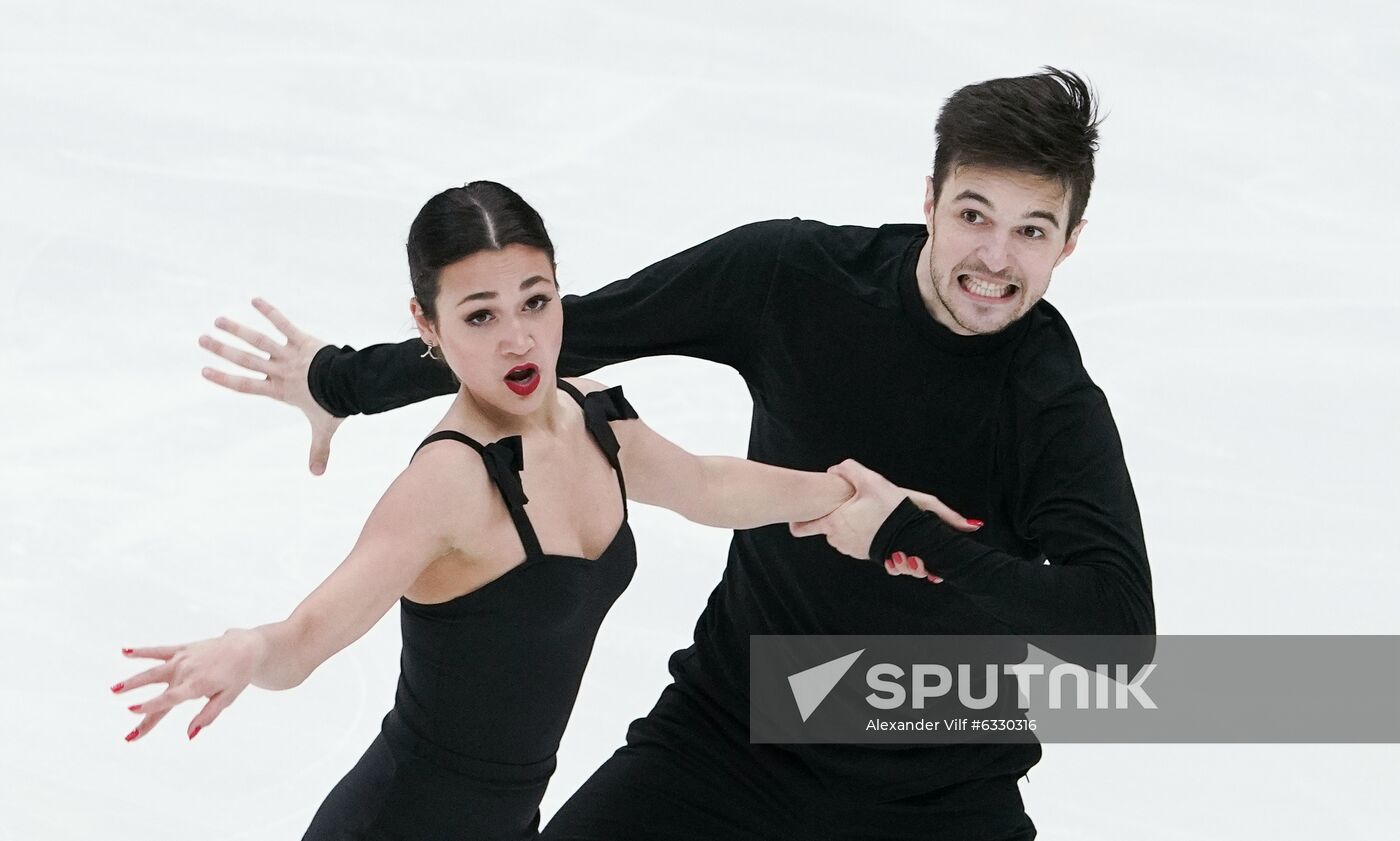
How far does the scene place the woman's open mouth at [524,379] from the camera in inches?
133

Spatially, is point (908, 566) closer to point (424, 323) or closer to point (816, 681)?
point (816, 681)

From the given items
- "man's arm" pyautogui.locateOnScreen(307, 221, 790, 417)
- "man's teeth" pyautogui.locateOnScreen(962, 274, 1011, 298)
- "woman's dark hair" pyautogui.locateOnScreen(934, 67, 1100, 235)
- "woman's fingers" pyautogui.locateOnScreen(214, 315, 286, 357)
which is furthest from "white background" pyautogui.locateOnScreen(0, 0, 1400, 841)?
"woman's dark hair" pyautogui.locateOnScreen(934, 67, 1100, 235)

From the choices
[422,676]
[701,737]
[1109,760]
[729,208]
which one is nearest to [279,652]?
[422,676]

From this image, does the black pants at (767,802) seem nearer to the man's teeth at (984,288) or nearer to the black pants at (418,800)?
the black pants at (418,800)

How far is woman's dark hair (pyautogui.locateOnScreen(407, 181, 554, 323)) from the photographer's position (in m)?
3.33

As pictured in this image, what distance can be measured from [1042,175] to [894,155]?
3752 mm

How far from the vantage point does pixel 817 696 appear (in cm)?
418

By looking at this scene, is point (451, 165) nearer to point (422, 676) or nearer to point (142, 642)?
point (142, 642)

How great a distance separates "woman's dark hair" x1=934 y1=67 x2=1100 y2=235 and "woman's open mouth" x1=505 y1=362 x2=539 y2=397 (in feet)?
3.50

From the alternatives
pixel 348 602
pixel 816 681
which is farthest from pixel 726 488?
pixel 348 602

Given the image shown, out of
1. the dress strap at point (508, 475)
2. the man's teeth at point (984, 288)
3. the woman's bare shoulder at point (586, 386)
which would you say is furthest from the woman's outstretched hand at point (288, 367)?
the man's teeth at point (984, 288)

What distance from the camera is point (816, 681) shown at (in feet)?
13.7

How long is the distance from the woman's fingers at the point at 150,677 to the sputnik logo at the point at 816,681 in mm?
1771

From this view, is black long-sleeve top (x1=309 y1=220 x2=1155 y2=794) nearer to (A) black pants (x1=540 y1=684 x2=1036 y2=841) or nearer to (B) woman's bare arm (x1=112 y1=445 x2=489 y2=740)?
(A) black pants (x1=540 y1=684 x2=1036 y2=841)
